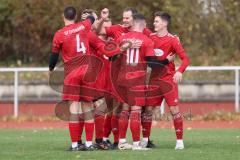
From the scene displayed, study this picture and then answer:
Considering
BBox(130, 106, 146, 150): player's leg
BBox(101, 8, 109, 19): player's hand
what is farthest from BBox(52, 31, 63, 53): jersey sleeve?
BBox(130, 106, 146, 150): player's leg

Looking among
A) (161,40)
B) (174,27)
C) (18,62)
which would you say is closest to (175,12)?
(174,27)

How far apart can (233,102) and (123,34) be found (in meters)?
11.8

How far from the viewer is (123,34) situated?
1510cm

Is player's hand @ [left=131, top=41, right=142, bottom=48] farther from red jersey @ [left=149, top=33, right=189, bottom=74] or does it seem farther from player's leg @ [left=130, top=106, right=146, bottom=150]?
player's leg @ [left=130, top=106, right=146, bottom=150]

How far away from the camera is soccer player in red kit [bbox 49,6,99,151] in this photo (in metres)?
14.6

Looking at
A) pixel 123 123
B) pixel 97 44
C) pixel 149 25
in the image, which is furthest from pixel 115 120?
pixel 149 25

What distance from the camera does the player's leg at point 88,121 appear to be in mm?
14797

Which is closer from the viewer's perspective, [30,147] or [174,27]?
[30,147]

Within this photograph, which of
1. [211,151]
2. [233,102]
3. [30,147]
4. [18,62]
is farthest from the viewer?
[18,62]

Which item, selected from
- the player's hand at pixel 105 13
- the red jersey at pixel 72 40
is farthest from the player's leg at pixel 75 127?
the player's hand at pixel 105 13

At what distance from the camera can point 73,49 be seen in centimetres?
1470

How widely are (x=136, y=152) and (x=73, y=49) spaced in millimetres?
1884

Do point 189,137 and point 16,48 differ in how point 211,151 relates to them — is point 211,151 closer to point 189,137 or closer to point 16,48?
point 189,137

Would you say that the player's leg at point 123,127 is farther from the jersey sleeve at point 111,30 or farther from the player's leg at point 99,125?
the jersey sleeve at point 111,30
